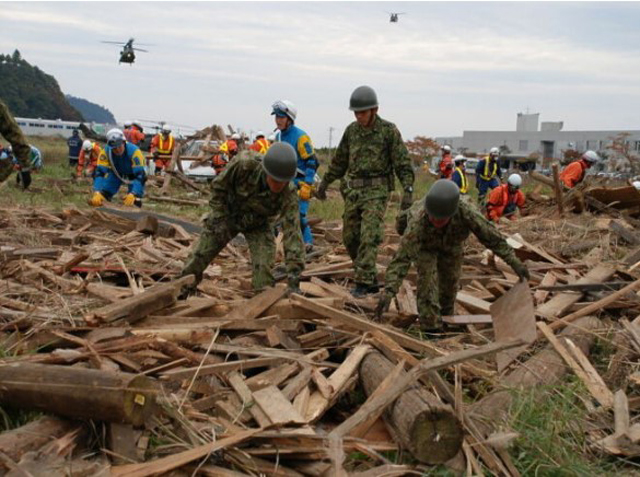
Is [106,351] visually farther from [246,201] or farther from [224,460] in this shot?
[246,201]

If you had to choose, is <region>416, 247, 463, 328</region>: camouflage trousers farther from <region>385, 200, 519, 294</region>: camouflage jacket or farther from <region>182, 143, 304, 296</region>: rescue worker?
<region>182, 143, 304, 296</region>: rescue worker

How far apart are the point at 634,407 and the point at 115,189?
9.25 meters

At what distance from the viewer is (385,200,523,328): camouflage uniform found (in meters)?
5.72

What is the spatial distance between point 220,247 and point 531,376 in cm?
285

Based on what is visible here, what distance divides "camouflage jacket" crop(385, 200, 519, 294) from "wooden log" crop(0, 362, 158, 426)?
2.61 m

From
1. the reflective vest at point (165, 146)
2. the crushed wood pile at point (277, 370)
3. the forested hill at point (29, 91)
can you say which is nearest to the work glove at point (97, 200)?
the crushed wood pile at point (277, 370)

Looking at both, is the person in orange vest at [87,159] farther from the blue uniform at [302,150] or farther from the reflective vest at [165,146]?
the blue uniform at [302,150]

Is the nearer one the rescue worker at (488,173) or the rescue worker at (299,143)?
the rescue worker at (299,143)

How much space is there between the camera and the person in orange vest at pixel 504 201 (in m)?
13.2

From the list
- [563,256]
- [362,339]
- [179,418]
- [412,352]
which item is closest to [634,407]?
[412,352]

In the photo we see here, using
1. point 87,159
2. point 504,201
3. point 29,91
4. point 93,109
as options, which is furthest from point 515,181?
point 93,109

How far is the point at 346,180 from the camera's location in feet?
24.4

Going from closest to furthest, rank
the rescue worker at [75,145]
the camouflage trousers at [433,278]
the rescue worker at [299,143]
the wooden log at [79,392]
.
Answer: the wooden log at [79,392] < the camouflage trousers at [433,278] < the rescue worker at [299,143] < the rescue worker at [75,145]

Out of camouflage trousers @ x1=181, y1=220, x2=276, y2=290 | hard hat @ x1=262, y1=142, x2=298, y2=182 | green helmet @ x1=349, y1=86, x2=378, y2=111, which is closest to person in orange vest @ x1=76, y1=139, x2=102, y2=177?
green helmet @ x1=349, y1=86, x2=378, y2=111
